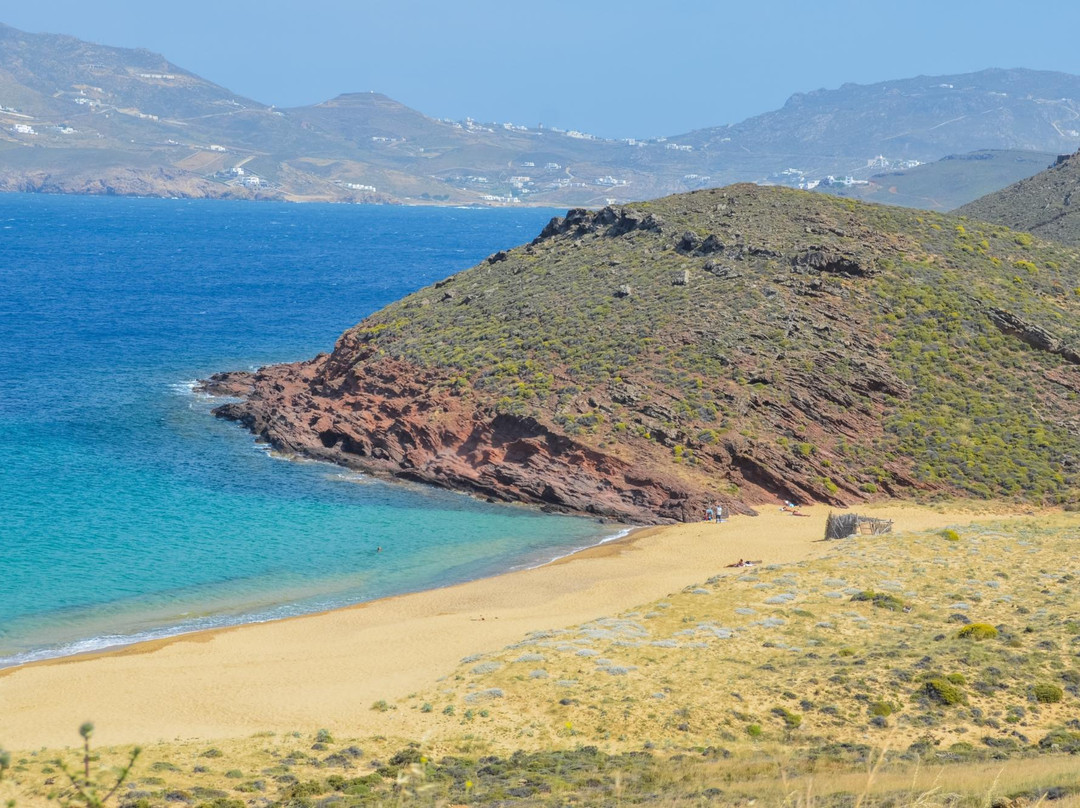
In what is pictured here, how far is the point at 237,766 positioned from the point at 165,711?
18.3ft

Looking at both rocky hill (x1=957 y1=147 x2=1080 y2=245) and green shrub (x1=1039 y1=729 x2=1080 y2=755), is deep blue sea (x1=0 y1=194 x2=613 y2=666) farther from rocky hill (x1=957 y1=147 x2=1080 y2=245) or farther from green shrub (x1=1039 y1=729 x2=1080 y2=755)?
rocky hill (x1=957 y1=147 x2=1080 y2=245)

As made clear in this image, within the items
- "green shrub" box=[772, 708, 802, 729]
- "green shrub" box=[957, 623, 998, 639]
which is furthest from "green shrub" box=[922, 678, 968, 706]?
"green shrub" box=[957, 623, 998, 639]

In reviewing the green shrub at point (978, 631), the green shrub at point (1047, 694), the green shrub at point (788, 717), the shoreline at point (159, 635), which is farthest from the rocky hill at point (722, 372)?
the green shrub at point (1047, 694)

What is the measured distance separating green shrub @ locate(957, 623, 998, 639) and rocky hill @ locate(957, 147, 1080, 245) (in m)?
64.8

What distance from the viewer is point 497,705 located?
88.3ft

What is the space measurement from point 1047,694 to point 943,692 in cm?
221

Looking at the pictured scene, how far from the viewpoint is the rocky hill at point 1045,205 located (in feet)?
301

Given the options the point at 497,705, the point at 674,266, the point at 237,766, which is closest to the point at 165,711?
the point at 237,766

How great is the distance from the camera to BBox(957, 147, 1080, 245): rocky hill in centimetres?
9169

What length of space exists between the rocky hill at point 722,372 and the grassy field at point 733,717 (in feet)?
53.3

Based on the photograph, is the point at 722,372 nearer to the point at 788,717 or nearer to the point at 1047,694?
the point at 1047,694

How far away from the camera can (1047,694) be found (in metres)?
25.1

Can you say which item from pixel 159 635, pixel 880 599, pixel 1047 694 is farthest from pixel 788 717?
pixel 159 635

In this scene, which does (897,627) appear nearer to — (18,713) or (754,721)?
(754,721)
